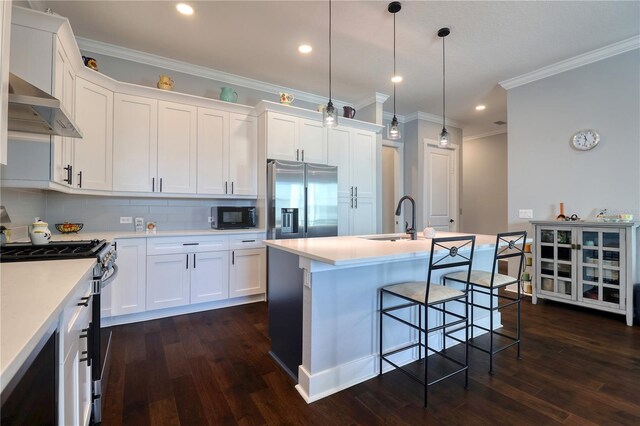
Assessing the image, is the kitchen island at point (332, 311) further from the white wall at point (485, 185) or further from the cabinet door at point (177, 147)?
the white wall at point (485, 185)

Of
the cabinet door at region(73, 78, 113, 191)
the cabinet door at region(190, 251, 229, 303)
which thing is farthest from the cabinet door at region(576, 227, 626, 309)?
the cabinet door at region(73, 78, 113, 191)

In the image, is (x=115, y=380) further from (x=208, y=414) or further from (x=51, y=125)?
(x=51, y=125)

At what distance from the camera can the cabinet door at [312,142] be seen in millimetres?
3973

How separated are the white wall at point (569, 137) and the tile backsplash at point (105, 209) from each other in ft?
12.2

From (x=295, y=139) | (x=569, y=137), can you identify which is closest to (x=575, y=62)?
(x=569, y=137)

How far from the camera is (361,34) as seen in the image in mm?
3039

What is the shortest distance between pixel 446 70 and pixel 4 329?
4407 millimetres

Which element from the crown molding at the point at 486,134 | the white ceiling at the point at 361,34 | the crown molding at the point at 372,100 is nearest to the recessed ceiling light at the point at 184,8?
the white ceiling at the point at 361,34

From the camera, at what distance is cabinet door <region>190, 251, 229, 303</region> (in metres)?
3.28

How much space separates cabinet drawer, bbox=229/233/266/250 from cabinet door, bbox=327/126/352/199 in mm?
1343

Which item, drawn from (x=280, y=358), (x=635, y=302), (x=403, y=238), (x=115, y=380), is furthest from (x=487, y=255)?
(x=115, y=380)

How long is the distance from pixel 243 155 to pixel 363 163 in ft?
5.84

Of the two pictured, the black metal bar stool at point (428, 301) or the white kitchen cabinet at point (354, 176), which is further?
the white kitchen cabinet at point (354, 176)

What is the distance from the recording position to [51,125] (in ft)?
6.39
